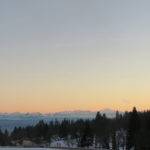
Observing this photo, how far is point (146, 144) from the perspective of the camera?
152m

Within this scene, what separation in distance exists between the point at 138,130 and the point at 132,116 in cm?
741

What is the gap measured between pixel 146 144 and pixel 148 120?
8.84 meters

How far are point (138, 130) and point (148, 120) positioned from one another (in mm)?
5121

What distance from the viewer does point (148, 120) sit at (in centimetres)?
15775

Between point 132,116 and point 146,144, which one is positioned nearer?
point 146,144

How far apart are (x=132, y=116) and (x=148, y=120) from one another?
33.4 feet

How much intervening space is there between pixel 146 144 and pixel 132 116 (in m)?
17.2

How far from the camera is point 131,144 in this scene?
169 meters

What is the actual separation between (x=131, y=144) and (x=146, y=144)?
58.4ft

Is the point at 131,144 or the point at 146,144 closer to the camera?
the point at 146,144

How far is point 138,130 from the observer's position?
6334 inches

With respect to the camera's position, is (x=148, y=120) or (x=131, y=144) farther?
(x=131, y=144)

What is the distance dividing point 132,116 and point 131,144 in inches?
351
